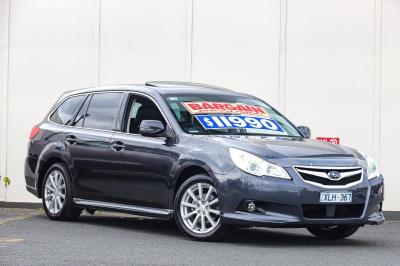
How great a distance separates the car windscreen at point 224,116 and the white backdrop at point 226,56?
4879 mm

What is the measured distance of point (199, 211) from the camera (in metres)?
10.2

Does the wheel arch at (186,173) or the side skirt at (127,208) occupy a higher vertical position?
the wheel arch at (186,173)

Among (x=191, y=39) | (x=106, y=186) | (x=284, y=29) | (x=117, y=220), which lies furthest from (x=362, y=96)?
(x=106, y=186)

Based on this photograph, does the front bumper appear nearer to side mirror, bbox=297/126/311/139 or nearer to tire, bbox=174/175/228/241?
tire, bbox=174/175/228/241

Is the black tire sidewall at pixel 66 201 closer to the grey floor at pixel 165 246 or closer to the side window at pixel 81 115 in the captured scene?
the grey floor at pixel 165 246

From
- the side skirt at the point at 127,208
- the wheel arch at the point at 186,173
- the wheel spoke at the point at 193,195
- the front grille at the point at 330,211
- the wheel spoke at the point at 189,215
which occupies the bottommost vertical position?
the side skirt at the point at 127,208

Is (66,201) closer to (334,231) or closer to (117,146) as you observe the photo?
(117,146)

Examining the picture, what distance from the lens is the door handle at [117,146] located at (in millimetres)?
11371

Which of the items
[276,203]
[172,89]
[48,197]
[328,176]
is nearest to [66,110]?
[48,197]

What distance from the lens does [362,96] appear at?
1647 centimetres

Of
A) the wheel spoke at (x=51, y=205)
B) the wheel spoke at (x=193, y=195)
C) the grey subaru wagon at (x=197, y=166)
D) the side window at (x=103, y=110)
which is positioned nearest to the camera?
the grey subaru wagon at (x=197, y=166)

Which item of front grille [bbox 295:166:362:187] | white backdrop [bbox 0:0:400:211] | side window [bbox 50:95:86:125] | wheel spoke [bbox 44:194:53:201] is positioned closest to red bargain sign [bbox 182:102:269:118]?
front grille [bbox 295:166:362:187]

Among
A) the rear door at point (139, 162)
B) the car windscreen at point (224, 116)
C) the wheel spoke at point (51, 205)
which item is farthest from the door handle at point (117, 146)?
the wheel spoke at point (51, 205)

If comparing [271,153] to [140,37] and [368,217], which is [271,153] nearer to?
[368,217]
